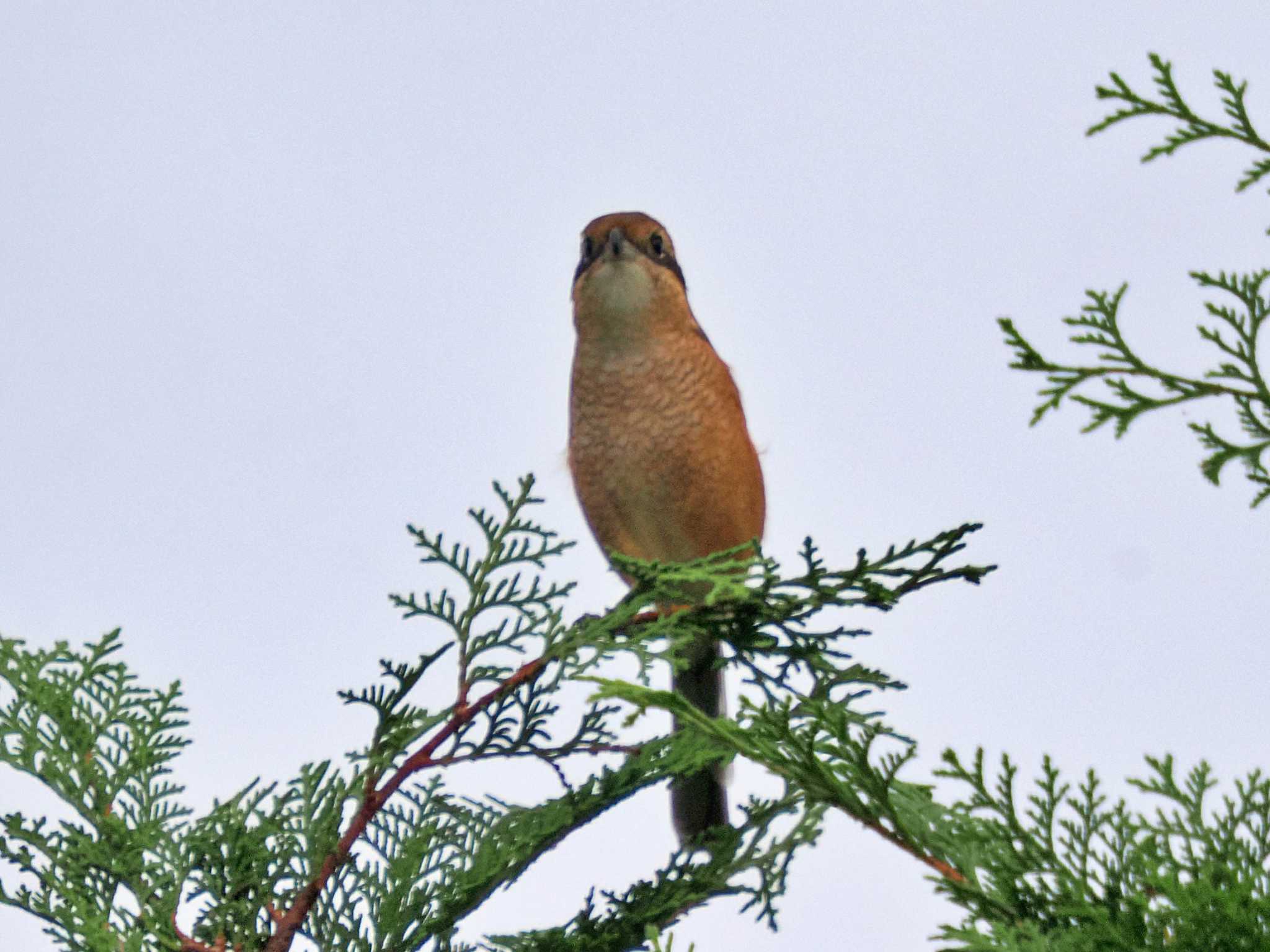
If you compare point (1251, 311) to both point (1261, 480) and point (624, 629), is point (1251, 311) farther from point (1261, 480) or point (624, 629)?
point (624, 629)

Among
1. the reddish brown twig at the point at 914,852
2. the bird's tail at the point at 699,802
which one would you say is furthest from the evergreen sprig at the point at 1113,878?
the bird's tail at the point at 699,802

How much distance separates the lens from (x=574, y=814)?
2.97 metres

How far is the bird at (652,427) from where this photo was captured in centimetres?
454

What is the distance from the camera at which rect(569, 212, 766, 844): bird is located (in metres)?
4.54

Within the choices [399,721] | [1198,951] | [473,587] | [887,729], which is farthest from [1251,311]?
[399,721]

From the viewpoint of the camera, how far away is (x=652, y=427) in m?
4.55

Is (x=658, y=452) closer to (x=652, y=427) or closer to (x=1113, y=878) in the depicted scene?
(x=652, y=427)

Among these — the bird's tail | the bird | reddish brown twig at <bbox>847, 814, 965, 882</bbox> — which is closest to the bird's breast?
the bird

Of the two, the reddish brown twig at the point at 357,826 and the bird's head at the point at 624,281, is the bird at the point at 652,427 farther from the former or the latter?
the reddish brown twig at the point at 357,826

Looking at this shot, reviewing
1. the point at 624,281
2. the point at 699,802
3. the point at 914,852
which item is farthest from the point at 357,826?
the point at 624,281

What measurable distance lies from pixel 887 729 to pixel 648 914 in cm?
63

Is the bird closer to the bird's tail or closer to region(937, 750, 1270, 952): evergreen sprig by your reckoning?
the bird's tail

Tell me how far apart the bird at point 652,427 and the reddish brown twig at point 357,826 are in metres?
1.58

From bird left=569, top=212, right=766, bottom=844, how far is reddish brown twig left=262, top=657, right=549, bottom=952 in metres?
1.58
